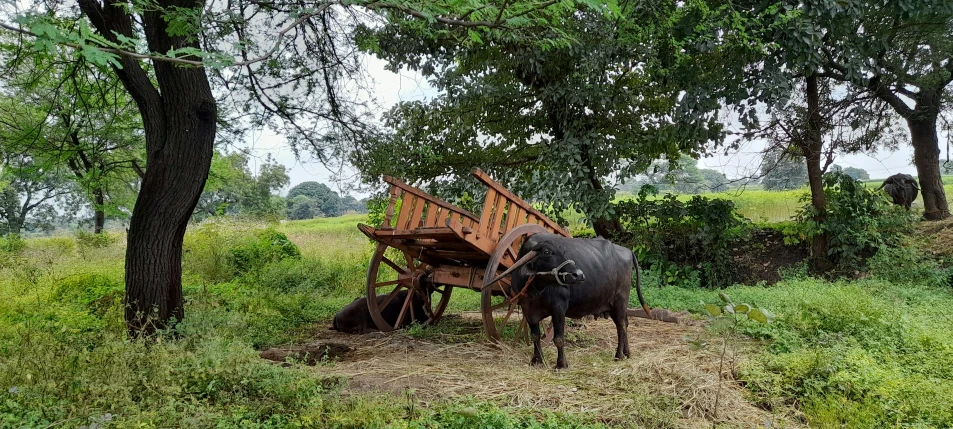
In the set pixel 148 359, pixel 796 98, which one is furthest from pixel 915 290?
pixel 148 359

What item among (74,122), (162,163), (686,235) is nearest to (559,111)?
(686,235)

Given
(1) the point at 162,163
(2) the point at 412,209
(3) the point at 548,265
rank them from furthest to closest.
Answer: (2) the point at 412,209 < (1) the point at 162,163 < (3) the point at 548,265

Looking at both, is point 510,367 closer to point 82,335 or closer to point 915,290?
point 82,335

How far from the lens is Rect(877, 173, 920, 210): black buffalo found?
38.3 feet

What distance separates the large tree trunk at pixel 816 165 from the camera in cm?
1000

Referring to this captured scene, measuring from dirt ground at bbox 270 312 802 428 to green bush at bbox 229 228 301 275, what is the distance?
607 cm

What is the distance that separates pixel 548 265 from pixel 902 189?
10.7 m

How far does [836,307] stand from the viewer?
573 centimetres

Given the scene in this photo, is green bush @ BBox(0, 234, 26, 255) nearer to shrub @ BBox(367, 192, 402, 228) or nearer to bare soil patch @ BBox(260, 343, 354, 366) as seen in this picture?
shrub @ BBox(367, 192, 402, 228)

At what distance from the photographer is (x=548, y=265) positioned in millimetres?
4672

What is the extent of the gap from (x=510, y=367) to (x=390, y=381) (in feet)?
3.43

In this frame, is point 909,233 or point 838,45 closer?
point 838,45

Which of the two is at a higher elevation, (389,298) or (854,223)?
(854,223)

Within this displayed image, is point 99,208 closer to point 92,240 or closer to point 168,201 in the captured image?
point 92,240
